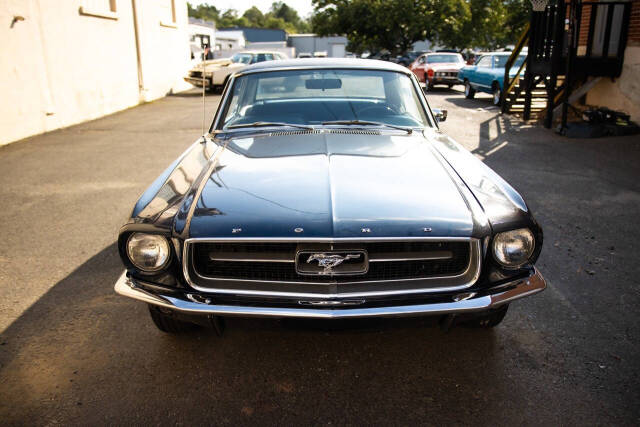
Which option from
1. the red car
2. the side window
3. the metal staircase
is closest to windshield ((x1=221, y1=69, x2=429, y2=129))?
the metal staircase

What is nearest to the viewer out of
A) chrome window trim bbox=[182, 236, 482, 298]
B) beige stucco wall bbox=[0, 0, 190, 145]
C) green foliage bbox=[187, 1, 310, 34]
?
chrome window trim bbox=[182, 236, 482, 298]

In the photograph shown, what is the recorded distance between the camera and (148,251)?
2.24 metres

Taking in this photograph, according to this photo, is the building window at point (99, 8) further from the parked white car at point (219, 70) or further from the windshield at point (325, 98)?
the windshield at point (325, 98)

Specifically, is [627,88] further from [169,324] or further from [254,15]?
[254,15]

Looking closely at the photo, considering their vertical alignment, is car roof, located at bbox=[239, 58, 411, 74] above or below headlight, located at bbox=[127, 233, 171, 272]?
above

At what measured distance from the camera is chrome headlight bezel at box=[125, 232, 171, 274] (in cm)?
221

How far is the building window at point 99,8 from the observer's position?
11336mm

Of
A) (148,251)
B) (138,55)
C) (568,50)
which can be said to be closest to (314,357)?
(148,251)

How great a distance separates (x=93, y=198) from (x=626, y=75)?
9.94m

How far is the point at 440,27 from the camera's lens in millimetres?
36062

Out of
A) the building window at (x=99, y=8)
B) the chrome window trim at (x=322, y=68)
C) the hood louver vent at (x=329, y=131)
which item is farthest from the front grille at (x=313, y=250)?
the building window at (x=99, y=8)

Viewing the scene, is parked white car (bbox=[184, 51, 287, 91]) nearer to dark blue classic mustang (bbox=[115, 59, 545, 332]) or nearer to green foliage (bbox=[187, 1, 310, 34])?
dark blue classic mustang (bbox=[115, 59, 545, 332])

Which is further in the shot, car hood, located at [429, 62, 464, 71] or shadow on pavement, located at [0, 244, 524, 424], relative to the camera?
car hood, located at [429, 62, 464, 71]

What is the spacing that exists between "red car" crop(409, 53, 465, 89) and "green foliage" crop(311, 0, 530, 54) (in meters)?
18.1
